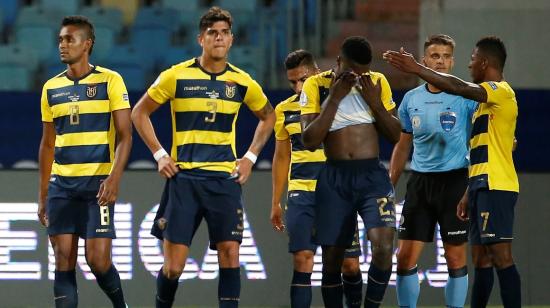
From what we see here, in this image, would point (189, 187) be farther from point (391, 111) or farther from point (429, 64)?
point (429, 64)

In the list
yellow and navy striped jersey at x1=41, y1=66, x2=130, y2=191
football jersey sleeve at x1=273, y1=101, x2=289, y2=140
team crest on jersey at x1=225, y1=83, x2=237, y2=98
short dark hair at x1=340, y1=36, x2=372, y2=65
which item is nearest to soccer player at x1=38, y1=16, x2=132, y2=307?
yellow and navy striped jersey at x1=41, y1=66, x2=130, y2=191

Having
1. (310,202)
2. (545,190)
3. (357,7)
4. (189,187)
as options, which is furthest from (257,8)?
(189,187)

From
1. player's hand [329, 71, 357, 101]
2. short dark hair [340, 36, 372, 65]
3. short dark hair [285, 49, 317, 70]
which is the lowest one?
player's hand [329, 71, 357, 101]

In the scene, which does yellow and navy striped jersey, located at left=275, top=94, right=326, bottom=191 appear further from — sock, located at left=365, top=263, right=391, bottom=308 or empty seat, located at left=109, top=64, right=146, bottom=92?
empty seat, located at left=109, top=64, right=146, bottom=92

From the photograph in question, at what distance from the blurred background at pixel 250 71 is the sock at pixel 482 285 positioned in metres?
2.07

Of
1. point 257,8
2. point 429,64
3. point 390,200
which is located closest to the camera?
point 390,200

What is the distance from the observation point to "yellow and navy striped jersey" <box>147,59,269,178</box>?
8547 mm

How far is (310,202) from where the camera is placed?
962cm

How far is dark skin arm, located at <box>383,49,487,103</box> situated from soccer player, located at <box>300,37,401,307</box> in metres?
0.27

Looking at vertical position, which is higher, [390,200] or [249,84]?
[249,84]

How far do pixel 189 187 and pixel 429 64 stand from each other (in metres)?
2.14

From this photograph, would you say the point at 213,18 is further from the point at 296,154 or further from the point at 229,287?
the point at 229,287

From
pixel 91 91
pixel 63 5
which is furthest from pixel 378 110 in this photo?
pixel 63 5

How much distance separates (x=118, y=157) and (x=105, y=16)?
671 cm
